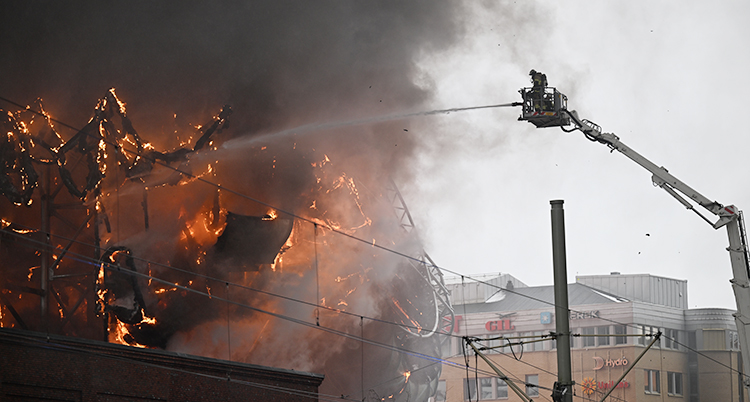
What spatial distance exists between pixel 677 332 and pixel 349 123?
45.1 meters

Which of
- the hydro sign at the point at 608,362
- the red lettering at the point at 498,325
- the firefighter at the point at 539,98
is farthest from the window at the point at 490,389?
the firefighter at the point at 539,98

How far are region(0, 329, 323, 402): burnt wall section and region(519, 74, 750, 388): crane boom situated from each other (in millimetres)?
12923

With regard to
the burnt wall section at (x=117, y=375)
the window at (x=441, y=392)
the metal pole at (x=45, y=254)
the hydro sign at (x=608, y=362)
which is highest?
the metal pole at (x=45, y=254)

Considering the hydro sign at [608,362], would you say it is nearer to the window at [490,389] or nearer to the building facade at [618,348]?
the building facade at [618,348]

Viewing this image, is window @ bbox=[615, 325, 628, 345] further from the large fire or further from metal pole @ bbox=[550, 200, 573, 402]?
metal pole @ bbox=[550, 200, 573, 402]

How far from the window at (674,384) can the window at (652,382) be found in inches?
45.6

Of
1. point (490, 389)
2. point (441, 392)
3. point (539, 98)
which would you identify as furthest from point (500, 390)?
point (539, 98)

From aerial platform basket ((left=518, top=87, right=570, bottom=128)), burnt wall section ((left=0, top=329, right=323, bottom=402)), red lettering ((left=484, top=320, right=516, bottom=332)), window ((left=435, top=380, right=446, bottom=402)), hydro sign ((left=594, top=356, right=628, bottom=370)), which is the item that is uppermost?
aerial platform basket ((left=518, top=87, right=570, bottom=128))

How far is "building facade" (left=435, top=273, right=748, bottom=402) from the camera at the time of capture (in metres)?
71.6

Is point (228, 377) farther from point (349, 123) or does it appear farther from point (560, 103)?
point (349, 123)

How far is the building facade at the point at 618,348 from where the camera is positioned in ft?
235

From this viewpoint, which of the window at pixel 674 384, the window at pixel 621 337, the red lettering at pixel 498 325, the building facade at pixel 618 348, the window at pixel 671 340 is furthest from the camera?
the red lettering at pixel 498 325

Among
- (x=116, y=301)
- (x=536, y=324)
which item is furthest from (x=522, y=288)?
(x=116, y=301)

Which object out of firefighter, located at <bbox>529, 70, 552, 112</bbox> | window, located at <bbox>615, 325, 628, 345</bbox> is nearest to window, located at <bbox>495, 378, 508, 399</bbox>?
window, located at <bbox>615, 325, 628, 345</bbox>
